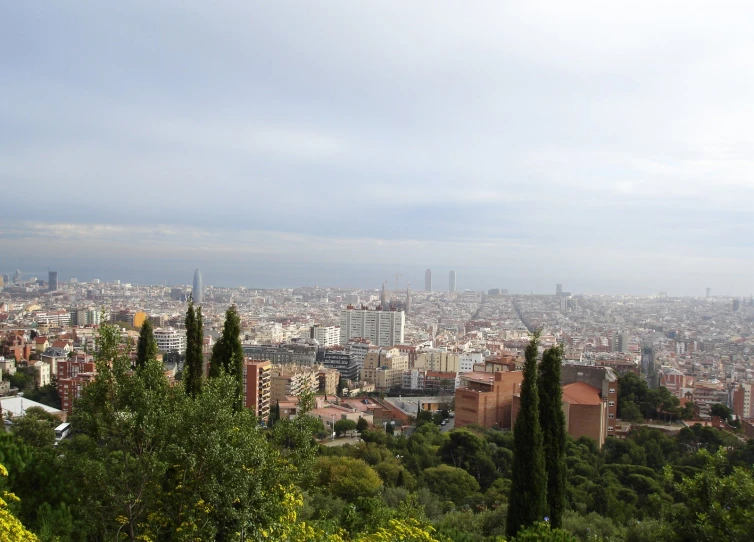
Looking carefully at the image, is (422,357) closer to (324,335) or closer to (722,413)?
(324,335)

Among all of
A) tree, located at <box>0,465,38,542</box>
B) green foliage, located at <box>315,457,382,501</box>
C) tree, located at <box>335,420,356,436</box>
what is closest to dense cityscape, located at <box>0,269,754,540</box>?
tree, located at <box>335,420,356,436</box>

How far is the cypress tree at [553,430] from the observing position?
227 inches

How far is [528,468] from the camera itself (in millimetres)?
5449

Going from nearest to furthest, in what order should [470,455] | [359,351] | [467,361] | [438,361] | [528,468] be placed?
[528,468]
[470,455]
[467,361]
[438,361]
[359,351]

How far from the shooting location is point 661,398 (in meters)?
17.8

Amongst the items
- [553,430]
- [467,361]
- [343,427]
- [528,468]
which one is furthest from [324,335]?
[528,468]

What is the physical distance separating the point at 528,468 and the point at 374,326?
4976 cm

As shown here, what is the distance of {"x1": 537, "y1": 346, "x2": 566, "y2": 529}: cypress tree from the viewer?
575 centimetres

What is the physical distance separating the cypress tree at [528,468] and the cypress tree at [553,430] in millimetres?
377

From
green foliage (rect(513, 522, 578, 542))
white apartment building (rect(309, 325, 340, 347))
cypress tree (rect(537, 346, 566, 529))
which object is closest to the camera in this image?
green foliage (rect(513, 522, 578, 542))

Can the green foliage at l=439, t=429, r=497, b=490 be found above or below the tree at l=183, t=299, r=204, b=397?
below

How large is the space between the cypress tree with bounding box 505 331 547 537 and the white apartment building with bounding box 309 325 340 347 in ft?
144

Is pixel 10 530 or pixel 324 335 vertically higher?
pixel 10 530

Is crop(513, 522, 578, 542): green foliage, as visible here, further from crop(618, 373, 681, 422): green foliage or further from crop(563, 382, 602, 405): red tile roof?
crop(618, 373, 681, 422): green foliage
